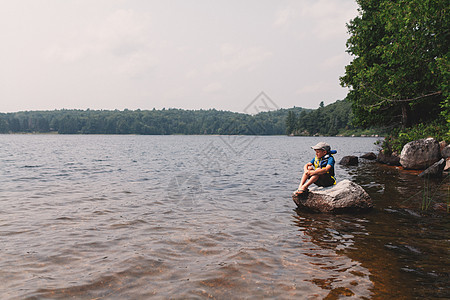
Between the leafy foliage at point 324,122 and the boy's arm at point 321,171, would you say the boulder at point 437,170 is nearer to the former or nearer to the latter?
the boy's arm at point 321,171

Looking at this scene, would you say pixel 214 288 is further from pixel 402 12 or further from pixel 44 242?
pixel 402 12

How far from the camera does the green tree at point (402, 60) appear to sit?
64.5 ft

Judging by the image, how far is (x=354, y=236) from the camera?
851 cm

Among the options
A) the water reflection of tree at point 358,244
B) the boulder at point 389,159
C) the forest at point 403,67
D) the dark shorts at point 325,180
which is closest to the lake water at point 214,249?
the water reflection of tree at point 358,244

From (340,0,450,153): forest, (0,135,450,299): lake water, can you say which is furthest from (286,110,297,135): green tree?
(0,135,450,299): lake water

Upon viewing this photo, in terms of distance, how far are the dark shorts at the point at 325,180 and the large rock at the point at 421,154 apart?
569 inches

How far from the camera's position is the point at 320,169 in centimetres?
1117

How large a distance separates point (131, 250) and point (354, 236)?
620 centimetres

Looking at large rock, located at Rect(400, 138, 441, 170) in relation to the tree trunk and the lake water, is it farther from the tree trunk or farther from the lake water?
the lake water

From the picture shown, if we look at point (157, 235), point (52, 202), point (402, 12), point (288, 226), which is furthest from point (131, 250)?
point (402, 12)

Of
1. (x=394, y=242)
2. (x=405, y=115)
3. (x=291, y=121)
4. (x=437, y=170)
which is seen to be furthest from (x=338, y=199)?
(x=291, y=121)

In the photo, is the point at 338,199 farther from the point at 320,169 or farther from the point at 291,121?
the point at 291,121

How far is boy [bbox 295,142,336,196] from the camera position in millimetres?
11203

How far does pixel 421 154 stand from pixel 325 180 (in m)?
15.0
